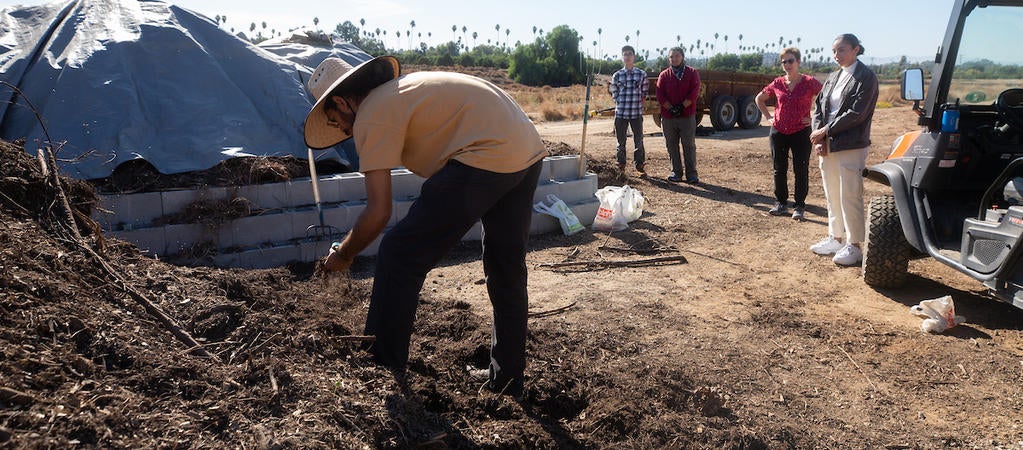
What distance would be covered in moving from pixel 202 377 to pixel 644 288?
367cm

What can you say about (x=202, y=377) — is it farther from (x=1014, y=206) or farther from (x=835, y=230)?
(x=835, y=230)

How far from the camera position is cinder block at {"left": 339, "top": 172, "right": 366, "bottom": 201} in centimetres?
623

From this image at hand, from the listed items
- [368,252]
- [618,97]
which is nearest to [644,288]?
[368,252]

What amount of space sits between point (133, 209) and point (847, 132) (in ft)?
18.7

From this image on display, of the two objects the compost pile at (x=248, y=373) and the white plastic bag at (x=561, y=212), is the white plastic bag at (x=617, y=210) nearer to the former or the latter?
the white plastic bag at (x=561, y=212)

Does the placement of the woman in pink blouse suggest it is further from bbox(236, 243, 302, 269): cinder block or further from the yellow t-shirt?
the yellow t-shirt

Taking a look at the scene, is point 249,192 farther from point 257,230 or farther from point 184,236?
point 184,236

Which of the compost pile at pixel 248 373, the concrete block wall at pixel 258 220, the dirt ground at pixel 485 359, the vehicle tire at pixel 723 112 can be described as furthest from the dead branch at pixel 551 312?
the vehicle tire at pixel 723 112

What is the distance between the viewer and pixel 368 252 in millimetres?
6180

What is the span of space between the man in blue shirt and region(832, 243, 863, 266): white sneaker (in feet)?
13.9

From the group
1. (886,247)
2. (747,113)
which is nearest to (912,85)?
(886,247)

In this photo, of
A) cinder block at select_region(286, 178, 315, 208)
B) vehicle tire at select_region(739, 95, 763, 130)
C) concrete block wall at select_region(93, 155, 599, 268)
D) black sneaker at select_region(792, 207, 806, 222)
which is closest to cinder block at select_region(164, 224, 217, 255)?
concrete block wall at select_region(93, 155, 599, 268)

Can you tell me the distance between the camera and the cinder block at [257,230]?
5.69 meters

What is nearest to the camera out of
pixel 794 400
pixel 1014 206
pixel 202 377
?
pixel 202 377
